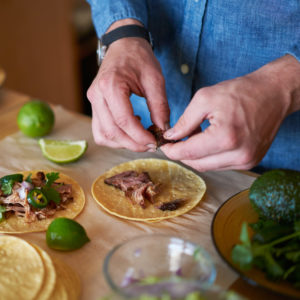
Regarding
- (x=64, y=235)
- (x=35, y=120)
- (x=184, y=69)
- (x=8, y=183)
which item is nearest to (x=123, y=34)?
(x=184, y=69)

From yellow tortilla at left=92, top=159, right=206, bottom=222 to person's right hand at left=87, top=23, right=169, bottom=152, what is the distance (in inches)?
7.5

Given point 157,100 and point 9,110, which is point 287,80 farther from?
point 9,110

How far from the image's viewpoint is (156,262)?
997mm

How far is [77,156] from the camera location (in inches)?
66.3

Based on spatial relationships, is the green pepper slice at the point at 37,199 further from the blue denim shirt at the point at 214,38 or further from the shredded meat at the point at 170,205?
the blue denim shirt at the point at 214,38

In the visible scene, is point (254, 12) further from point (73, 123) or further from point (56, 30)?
point (56, 30)

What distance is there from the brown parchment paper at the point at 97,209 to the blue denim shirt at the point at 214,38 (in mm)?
280

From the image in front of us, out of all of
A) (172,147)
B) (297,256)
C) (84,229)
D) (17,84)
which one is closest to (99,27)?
(172,147)

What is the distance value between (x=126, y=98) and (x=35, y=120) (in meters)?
Answer: 0.65

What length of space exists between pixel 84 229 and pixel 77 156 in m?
0.48

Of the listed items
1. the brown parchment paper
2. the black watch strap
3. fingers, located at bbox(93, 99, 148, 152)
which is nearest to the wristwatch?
the black watch strap

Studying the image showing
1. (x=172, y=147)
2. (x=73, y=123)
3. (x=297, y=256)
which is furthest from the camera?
(x=73, y=123)

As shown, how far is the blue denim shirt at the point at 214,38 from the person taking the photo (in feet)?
4.98

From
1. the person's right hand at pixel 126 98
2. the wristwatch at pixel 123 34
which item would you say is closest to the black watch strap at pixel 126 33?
the wristwatch at pixel 123 34
